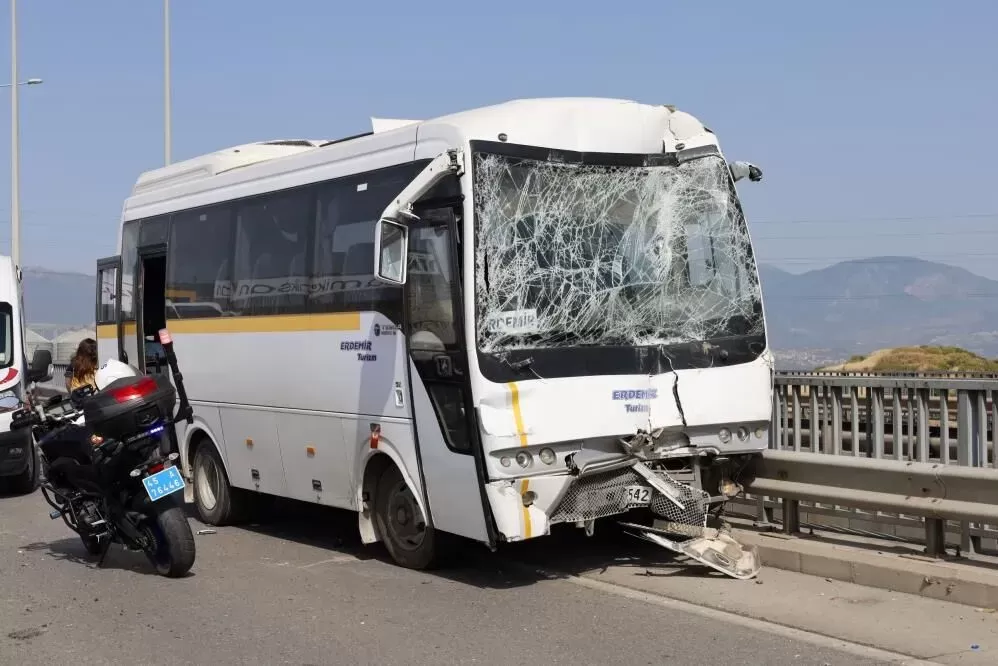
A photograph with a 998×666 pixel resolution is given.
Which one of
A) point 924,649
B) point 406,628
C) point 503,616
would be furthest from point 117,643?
point 924,649

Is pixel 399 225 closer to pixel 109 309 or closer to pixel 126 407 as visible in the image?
pixel 126 407

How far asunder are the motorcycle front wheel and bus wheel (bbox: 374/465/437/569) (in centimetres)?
145

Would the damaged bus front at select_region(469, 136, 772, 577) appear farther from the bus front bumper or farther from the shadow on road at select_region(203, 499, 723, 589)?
the bus front bumper

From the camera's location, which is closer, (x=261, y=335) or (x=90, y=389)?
(x=90, y=389)

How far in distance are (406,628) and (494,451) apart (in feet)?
4.17

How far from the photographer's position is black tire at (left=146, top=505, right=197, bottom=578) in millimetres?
9516

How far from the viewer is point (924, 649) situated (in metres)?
7.00

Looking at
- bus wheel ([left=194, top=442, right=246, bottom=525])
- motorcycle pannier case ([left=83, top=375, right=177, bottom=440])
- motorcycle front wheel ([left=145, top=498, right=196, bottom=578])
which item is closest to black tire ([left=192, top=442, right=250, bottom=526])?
bus wheel ([left=194, top=442, right=246, bottom=525])

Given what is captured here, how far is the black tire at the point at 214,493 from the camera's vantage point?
12453 mm

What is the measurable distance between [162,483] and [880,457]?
539 centimetres

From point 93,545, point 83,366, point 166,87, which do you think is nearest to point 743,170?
Result: point 93,545

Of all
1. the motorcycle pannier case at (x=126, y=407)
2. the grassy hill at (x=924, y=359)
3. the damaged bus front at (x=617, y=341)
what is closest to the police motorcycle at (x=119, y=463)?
the motorcycle pannier case at (x=126, y=407)

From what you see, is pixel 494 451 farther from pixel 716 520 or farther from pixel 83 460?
pixel 83 460

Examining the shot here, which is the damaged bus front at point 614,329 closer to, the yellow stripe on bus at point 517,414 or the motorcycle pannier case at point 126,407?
the yellow stripe on bus at point 517,414
